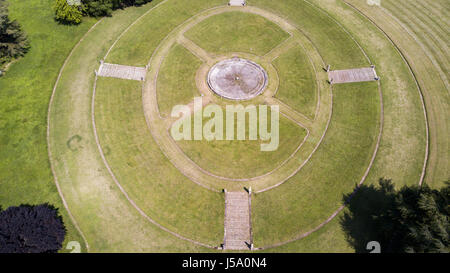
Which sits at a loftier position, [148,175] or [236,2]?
[236,2]

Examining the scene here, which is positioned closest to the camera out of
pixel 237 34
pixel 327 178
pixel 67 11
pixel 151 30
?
pixel 327 178

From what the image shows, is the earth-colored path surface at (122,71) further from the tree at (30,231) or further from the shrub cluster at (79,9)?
the tree at (30,231)

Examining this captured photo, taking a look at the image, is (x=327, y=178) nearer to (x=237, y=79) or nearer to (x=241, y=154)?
(x=241, y=154)

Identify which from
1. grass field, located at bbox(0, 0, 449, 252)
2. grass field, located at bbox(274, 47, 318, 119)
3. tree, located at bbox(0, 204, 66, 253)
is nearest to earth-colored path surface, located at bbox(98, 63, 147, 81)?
grass field, located at bbox(0, 0, 449, 252)

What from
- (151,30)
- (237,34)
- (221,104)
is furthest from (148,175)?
(237,34)

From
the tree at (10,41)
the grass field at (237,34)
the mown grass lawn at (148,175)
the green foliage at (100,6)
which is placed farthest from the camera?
the green foliage at (100,6)

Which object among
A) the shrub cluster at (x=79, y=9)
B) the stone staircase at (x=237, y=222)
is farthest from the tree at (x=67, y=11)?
the stone staircase at (x=237, y=222)

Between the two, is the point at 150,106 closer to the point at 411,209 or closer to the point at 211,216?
the point at 211,216
